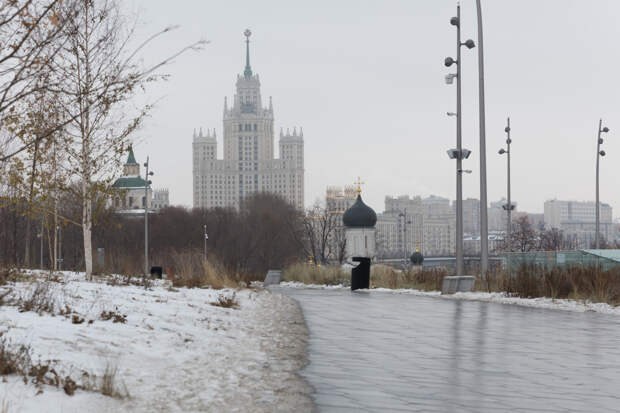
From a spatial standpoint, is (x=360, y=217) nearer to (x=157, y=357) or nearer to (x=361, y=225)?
(x=361, y=225)

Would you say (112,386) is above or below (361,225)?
below

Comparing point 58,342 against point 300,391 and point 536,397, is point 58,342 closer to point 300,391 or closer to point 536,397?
point 300,391

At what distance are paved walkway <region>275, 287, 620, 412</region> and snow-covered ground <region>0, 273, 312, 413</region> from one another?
44 cm

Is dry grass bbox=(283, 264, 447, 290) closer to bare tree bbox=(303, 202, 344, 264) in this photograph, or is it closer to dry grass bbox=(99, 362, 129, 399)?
dry grass bbox=(99, 362, 129, 399)

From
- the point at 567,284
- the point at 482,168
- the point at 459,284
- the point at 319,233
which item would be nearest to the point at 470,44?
the point at 482,168

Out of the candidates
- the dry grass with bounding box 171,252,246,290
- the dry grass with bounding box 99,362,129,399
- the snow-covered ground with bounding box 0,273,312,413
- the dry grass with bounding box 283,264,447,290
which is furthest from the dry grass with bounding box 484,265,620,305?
the dry grass with bounding box 99,362,129,399

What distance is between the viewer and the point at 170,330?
8828 mm

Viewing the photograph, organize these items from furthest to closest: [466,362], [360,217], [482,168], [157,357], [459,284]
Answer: [360,217] < [482,168] < [459,284] < [466,362] < [157,357]

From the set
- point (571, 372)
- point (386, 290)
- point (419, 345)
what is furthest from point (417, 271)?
point (571, 372)

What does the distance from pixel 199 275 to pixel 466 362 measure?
13465 mm

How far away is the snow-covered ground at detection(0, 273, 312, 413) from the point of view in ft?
17.4

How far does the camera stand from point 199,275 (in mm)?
20625

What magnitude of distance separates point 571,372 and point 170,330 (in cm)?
452

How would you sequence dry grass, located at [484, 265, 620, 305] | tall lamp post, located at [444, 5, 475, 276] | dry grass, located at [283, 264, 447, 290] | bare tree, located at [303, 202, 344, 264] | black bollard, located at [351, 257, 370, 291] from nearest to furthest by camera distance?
dry grass, located at [484, 265, 620, 305] → tall lamp post, located at [444, 5, 475, 276] → dry grass, located at [283, 264, 447, 290] → black bollard, located at [351, 257, 370, 291] → bare tree, located at [303, 202, 344, 264]
